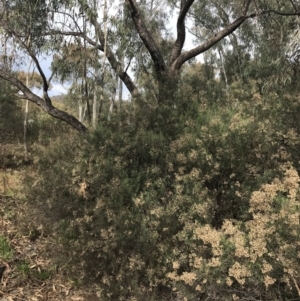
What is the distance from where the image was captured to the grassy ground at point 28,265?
15.2 feet

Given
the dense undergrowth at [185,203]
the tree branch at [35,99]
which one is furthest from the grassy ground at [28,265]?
the tree branch at [35,99]

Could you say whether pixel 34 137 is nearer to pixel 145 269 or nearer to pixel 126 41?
pixel 126 41

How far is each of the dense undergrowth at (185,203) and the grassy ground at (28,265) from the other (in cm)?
36

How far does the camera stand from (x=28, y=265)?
17.0ft

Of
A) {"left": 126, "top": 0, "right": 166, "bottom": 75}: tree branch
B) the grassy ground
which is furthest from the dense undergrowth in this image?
{"left": 126, "top": 0, "right": 166, "bottom": 75}: tree branch

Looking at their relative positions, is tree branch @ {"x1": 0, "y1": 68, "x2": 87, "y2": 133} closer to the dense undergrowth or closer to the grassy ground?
the grassy ground

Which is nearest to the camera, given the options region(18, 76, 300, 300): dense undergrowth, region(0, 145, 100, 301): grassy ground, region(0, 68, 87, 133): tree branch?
region(18, 76, 300, 300): dense undergrowth

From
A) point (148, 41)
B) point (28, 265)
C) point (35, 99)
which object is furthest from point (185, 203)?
point (35, 99)

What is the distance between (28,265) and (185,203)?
259 cm

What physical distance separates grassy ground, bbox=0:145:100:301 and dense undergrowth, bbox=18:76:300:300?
0.36 meters

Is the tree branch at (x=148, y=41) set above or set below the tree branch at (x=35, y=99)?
above

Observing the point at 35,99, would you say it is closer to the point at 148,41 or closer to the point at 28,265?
the point at 148,41

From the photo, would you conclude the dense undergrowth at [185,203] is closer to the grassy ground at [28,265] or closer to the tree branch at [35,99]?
→ the grassy ground at [28,265]

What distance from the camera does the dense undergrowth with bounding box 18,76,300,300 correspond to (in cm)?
312
